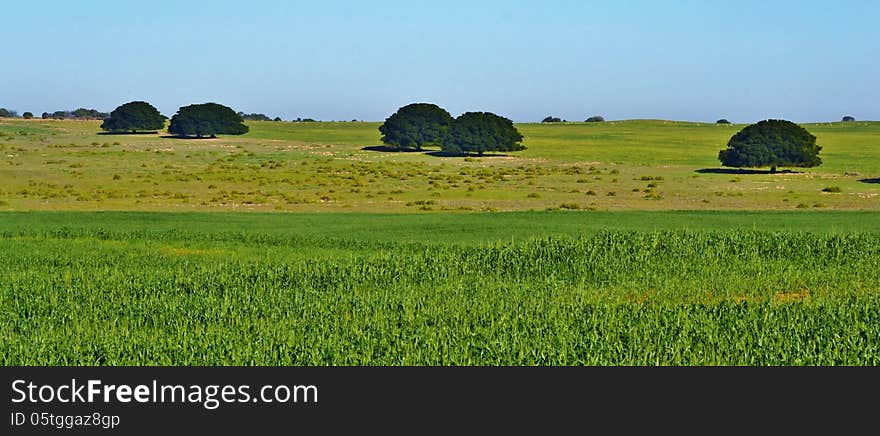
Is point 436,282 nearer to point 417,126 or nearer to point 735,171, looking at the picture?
point 735,171

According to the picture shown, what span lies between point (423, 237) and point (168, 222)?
41.4 ft

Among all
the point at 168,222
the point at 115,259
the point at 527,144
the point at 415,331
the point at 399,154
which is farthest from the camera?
the point at 527,144

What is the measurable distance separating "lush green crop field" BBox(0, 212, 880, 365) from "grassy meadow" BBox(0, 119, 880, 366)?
78 millimetres

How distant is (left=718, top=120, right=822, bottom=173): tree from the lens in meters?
93.4

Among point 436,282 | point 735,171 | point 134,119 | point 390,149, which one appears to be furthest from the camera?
point 134,119

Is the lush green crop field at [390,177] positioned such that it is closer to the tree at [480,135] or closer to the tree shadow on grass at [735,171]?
the tree shadow on grass at [735,171]

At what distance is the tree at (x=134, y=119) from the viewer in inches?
6068

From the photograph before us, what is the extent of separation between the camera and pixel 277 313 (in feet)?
72.2

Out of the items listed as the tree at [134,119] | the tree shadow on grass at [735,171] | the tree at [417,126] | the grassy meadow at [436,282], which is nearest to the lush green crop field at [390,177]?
the tree shadow on grass at [735,171]

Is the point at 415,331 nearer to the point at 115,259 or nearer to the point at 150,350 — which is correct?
the point at 150,350

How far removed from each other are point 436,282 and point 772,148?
72.1 metres

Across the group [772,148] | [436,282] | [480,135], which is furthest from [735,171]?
[436,282]

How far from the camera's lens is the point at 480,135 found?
119 meters

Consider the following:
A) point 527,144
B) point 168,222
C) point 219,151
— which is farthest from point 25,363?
point 527,144
